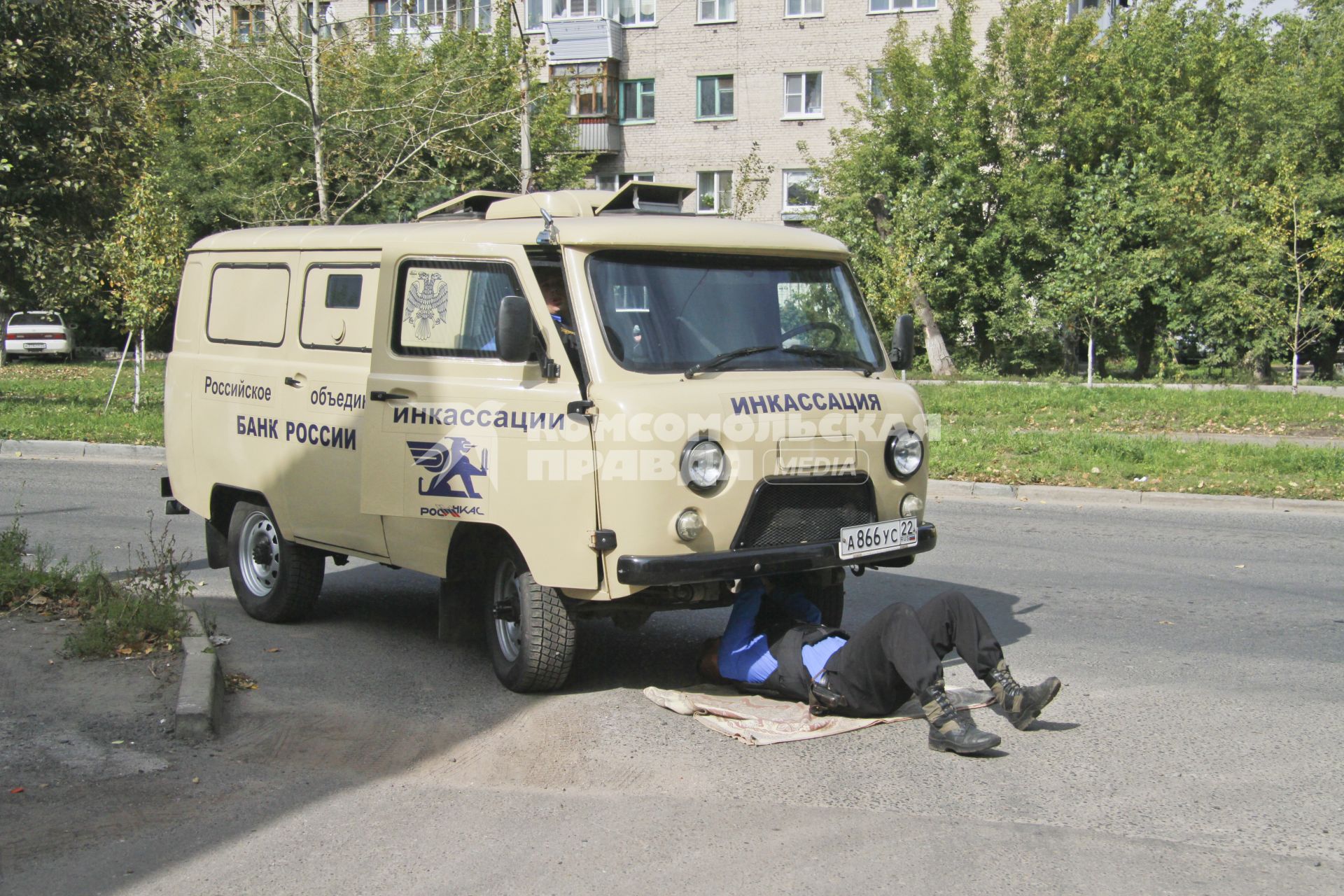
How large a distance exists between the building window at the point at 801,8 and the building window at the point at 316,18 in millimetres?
25626

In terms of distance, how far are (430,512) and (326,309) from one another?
1.58 m

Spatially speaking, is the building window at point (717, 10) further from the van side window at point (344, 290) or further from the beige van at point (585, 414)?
the van side window at point (344, 290)

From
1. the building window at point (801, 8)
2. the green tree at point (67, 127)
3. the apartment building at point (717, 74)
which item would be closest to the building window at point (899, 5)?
the apartment building at point (717, 74)

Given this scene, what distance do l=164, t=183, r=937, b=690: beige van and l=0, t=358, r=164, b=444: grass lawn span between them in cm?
1205

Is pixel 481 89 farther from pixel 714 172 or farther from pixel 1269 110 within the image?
pixel 714 172

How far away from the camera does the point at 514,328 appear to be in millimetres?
5930

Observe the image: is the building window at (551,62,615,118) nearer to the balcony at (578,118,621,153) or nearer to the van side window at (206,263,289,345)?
the balcony at (578,118,621,153)

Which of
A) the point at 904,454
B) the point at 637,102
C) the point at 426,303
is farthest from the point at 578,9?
the point at 904,454

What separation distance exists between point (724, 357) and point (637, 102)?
143 feet

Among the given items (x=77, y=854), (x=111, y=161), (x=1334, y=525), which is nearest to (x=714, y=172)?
(x=111, y=161)

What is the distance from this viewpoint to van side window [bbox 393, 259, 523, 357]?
20.9 feet

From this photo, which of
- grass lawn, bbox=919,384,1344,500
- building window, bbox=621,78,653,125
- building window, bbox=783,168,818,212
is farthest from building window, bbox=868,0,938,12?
grass lawn, bbox=919,384,1344,500

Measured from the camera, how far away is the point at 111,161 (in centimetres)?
2197

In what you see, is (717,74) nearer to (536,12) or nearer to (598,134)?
(598,134)
